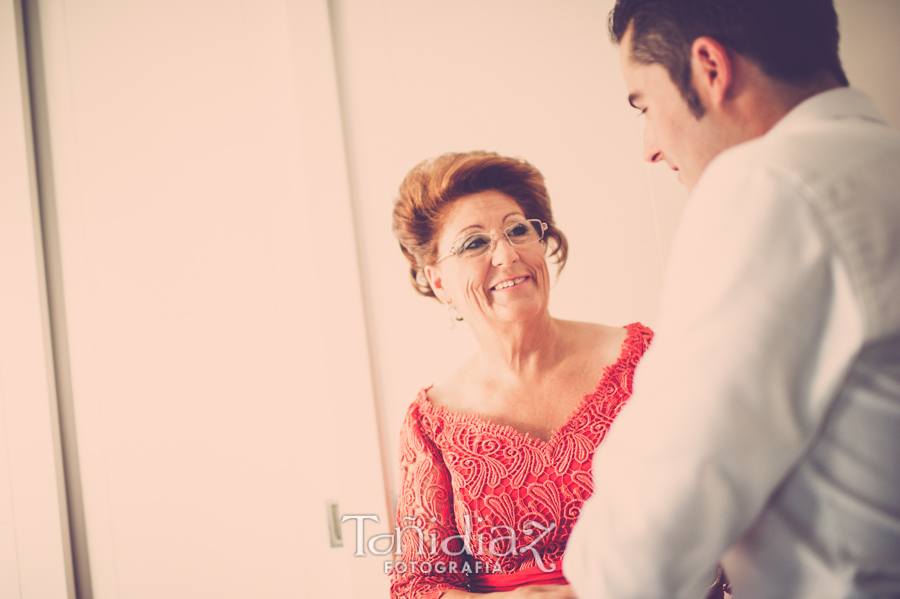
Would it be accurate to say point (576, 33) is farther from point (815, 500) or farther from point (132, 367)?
point (132, 367)

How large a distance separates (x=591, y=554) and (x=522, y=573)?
28.2 inches

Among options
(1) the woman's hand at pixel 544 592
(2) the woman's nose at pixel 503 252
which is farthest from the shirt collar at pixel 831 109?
(1) the woman's hand at pixel 544 592

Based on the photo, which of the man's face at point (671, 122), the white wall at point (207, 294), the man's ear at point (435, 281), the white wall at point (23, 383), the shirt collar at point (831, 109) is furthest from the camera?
the white wall at point (23, 383)

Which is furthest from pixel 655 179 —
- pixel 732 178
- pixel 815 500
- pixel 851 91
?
pixel 815 500

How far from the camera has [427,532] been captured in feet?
3.94

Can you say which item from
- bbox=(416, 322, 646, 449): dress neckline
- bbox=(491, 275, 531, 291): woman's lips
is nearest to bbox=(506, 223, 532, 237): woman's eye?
bbox=(491, 275, 531, 291): woman's lips

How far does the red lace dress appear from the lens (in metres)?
1.14

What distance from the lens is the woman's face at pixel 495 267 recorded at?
1.28 metres

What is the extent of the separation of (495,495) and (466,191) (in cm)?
76

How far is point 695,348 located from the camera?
0.49m

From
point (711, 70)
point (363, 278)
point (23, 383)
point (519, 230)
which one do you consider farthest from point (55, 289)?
point (711, 70)

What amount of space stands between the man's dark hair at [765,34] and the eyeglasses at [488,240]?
2.00 feet

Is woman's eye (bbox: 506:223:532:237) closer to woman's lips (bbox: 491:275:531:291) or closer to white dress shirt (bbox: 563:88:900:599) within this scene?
woman's lips (bbox: 491:275:531:291)

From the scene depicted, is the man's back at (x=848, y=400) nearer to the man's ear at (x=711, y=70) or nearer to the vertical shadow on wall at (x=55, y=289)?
the man's ear at (x=711, y=70)
